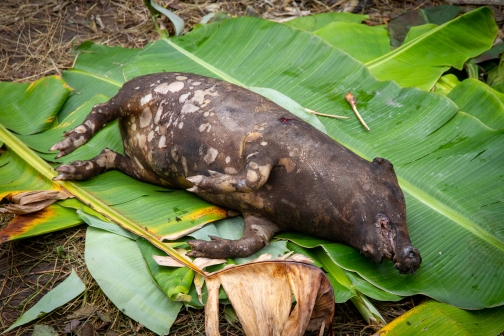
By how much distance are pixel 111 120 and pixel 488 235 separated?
257cm

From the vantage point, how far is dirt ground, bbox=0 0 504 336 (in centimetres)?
328

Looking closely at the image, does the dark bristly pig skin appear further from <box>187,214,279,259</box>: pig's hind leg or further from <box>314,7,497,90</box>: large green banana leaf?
<box>314,7,497,90</box>: large green banana leaf

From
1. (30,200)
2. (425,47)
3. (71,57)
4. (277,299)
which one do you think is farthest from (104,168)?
(425,47)

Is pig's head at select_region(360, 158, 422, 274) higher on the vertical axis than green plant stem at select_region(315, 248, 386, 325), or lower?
higher

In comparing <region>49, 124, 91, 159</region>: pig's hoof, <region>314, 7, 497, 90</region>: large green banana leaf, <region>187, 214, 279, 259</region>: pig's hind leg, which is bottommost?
<region>187, 214, 279, 259</region>: pig's hind leg

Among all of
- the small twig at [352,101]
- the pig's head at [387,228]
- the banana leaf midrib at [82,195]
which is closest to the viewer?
the pig's head at [387,228]

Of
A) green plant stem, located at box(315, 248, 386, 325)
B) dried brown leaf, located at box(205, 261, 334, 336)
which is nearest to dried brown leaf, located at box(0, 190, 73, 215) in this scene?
dried brown leaf, located at box(205, 261, 334, 336)

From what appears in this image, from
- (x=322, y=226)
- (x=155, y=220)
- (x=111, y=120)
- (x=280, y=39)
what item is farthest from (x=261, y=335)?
(x=280, y=39)

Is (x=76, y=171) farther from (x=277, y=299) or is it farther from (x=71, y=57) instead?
(x=277, y=299)

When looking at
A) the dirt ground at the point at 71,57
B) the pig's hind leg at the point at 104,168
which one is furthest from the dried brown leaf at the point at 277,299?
the pig's hind leg at the point at 104,168

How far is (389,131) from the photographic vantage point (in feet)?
13.3

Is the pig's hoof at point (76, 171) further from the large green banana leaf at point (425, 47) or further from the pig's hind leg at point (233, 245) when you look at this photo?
the large green banana leaf at point (425, 47)

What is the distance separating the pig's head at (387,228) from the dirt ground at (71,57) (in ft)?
1.08

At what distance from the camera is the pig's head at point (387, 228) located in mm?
3145
